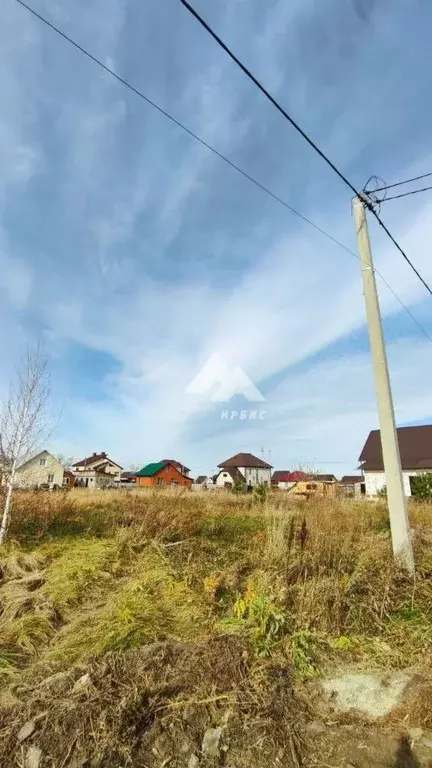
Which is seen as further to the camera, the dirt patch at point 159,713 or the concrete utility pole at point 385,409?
the concrete utility pole at point 385,409

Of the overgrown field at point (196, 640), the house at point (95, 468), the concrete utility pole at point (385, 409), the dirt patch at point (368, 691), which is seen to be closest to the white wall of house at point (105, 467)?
the house at point (95, 468)

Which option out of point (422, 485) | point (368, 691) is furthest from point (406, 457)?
point (368, 691)

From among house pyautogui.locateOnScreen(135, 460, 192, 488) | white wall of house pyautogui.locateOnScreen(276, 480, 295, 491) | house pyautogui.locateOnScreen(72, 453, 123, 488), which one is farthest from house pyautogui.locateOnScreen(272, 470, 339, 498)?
house pyautogui.locateOnScreen(72, 453, 123, 488)

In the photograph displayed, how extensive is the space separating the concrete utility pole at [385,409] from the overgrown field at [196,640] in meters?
0.30

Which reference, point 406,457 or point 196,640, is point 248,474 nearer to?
point 406,457

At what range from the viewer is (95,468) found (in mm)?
55656

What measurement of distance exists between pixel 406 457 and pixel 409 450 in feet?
2.49

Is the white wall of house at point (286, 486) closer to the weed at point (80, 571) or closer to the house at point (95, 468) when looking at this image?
the weed at point (80, 571)

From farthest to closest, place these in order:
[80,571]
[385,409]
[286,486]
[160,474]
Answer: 1. [160,474]
2. [286,486]
3. [385,409]
4. [80,571]

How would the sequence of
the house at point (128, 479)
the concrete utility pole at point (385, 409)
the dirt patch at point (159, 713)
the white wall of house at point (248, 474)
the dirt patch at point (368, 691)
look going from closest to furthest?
1. the dirt patch at point (159, 713)
2. the dirt patch at point (368, 691)
3. the concrete utility pole at point (385, 409)
4. the house at point (128, 479)
5. the white wall of house at point (248, 474)

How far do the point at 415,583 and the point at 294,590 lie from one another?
1504 mm

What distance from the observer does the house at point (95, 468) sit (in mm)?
48481

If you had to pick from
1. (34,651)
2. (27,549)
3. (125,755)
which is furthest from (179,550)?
(125,755)

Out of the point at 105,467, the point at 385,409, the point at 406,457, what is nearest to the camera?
the point at 385,409
